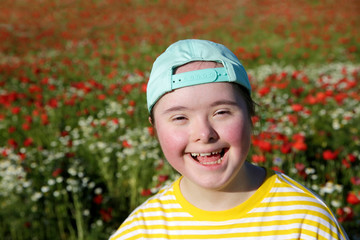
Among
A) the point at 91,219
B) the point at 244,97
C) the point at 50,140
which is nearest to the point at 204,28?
the point at 50,140

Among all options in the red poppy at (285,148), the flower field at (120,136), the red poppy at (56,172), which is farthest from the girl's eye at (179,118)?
the red poppy at (56,172)

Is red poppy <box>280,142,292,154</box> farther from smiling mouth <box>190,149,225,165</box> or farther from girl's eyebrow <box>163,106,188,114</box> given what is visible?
girl's eyebrow <box>163,106,188,114</box>

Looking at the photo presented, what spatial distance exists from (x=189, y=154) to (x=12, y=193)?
2.35m

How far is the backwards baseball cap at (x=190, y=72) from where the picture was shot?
123 centimetres

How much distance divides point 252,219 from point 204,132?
0.40 meters

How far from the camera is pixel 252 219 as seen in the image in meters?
1.30

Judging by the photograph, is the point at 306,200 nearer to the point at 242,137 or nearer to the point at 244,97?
the point at 242,137

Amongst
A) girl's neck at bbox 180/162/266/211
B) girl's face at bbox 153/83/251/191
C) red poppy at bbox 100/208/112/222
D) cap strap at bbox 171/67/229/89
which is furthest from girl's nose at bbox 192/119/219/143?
red poppy at bbox 100/208/112/222

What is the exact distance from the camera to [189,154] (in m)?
1.32

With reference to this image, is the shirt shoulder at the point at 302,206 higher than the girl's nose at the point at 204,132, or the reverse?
the girl's nose at the point at 204,132

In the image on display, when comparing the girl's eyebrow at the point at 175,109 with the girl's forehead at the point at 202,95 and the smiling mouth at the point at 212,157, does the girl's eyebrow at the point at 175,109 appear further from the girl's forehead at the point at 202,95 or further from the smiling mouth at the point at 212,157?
the smiling mouth at the point at 212,157

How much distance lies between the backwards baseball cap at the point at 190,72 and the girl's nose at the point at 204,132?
15cm

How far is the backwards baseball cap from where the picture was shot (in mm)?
1230

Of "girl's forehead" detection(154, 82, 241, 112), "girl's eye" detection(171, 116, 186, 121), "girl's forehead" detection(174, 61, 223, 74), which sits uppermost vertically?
"girl's forehead" detection(174, 61, 223, 74)
